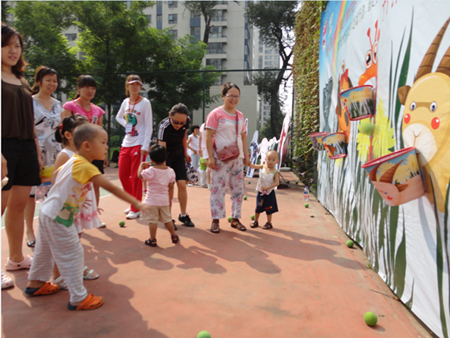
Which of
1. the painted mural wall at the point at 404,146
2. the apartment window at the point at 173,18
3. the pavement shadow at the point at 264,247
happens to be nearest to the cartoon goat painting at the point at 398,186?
the painted mural wall at the point at 404,146

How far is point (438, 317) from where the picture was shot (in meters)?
1.87

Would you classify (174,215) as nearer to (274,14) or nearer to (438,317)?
(438,317)

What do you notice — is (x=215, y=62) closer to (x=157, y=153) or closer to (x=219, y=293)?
(x=157, y=153)

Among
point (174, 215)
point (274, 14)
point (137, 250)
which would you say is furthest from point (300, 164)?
point (274, 14)

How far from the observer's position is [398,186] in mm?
1985

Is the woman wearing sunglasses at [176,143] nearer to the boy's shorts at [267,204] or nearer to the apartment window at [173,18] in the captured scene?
the boy's shorts at [267,204]

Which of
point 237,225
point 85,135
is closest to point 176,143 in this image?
point 237,225

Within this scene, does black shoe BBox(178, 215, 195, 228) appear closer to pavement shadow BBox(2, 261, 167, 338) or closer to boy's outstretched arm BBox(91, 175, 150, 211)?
pavement shadow BBox(2, 261, 167, 338)

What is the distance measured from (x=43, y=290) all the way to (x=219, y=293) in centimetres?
129

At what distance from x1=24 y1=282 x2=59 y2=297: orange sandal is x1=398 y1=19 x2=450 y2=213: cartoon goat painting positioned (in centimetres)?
264

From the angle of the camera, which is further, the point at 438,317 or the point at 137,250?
the point at 137,250

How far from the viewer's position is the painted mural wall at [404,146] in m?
1.83

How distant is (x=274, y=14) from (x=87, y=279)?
1129 inches

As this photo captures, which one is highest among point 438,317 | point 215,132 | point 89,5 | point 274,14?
point 274,14
